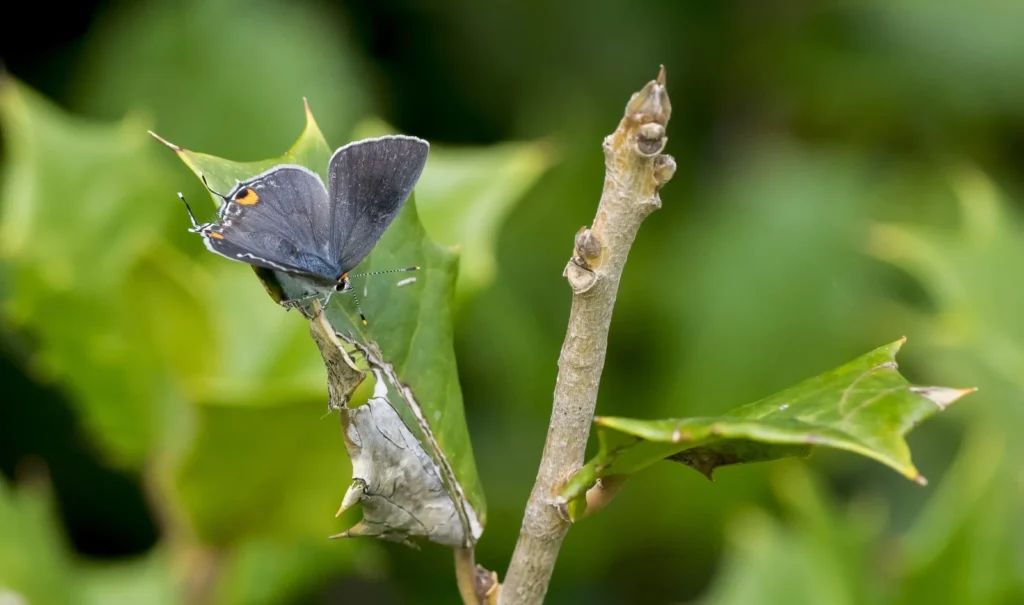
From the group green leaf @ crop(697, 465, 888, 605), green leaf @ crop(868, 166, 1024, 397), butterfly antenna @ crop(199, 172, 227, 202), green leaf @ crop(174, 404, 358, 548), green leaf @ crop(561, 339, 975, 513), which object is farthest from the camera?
green leaf @ crop(868, 166, 1024, 397)

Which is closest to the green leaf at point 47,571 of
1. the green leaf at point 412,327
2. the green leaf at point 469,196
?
the green leaf at point 469,196

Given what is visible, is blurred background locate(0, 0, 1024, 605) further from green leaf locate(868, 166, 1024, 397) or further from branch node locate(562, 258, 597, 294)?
branch node locate(562, 258, 597, 294)

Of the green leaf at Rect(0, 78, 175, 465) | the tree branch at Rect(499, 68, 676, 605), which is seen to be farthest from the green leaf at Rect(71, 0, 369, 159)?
the tree branch at Rect(499, 68, 676, 605)

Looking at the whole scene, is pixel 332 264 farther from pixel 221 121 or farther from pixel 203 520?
pixel 221 121

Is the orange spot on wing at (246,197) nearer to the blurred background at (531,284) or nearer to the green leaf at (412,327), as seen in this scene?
the green leaf at (412,327)

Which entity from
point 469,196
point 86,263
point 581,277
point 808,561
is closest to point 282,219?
point 581,277

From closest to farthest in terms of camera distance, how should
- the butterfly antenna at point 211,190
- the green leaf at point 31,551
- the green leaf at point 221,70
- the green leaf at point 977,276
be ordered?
1. the butterfly antenna at point 211,190
2. the green leaf at point 31,551
3. the green leaf at point 977,276
4. the green leaf at point 221,70
